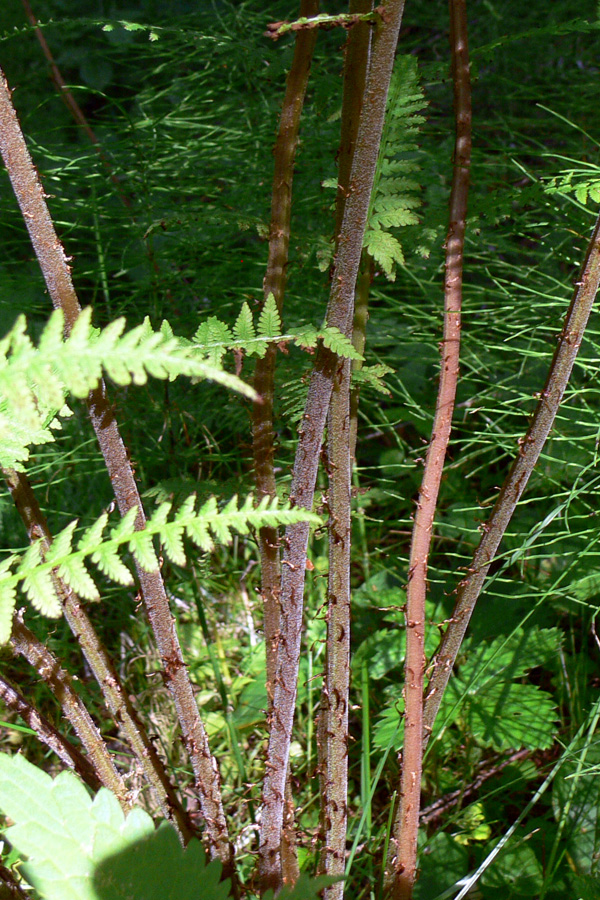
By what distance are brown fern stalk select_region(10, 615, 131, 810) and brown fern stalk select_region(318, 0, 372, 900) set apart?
0.26 m

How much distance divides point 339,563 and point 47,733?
41cm

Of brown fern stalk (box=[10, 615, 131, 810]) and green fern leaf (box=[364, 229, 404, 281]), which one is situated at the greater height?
green fern leaf (box=[364, 229, 404, 281])

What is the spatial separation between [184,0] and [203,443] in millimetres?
2380

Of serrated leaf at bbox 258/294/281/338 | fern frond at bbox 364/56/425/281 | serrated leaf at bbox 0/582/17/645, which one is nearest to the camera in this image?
serrated leaf at bbox 0/582/17/645

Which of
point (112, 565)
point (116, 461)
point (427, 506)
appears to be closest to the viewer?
point (112, 565)

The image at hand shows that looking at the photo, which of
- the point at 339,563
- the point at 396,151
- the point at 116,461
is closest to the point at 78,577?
the point at 116,461

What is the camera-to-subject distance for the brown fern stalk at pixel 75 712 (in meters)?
0.85

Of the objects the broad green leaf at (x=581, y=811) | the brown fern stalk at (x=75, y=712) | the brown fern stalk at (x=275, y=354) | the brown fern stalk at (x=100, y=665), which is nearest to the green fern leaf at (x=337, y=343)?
the brown fern stalk at (x=275, y=354)

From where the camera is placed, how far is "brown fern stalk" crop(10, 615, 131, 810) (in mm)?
852

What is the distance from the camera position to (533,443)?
88cm

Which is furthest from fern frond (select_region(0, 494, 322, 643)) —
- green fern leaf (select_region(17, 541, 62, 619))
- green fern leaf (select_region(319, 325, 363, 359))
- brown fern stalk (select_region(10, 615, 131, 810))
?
brown fern stalk (select_region(10, 615, 131, 810))

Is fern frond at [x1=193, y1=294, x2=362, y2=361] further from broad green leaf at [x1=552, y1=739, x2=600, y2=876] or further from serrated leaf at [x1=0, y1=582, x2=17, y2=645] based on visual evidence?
broad green leaf at [x1=552, y1=739, x2=600, y2=876]

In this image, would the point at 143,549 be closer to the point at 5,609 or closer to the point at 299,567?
the point at 5,609

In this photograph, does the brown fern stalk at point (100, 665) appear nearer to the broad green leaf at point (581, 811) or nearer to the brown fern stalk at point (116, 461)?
the brown fern stalk at point (116, 461)
